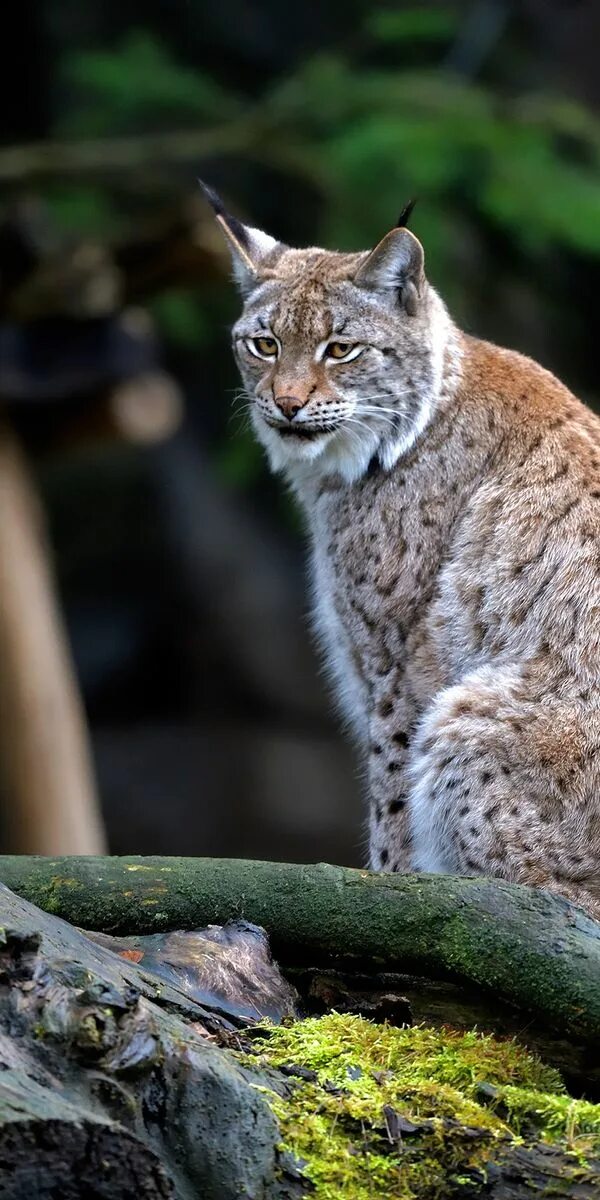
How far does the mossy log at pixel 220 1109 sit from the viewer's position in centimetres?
259

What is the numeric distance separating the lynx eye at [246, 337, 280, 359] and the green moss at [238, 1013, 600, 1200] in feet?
8.90

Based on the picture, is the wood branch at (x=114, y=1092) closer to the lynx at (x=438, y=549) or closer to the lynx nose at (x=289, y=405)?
the lynx at (x=438, y=549)

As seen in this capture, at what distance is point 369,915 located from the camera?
3.62 meters

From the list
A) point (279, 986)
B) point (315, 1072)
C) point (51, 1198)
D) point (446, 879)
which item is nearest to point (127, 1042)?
point (51, 1198)

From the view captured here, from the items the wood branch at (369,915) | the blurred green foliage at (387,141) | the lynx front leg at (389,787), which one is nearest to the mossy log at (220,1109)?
the wood branch at (369,915)

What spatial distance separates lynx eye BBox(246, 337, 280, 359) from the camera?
551 cm

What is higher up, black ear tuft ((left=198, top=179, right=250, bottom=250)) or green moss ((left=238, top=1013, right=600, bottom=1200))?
black ear tuft ((left=198, top=179, right=250, bottom=250))

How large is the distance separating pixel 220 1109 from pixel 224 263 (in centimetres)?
704

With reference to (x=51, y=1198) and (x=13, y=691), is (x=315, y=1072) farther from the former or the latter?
(x=13, y=691)

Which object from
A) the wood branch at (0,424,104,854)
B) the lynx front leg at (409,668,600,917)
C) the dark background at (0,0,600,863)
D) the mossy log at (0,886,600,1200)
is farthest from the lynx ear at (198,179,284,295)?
the wood branch at (0,424,104,854)

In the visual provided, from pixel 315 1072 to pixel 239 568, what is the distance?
439 inches

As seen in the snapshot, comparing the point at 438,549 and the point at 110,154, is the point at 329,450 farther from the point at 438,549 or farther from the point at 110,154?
the point at 110,154

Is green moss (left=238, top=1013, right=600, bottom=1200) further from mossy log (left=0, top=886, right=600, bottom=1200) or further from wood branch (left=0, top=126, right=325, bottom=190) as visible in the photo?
wood branch (left=0, top=126, right=325, bottom=190)

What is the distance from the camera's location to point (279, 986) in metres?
3.64
